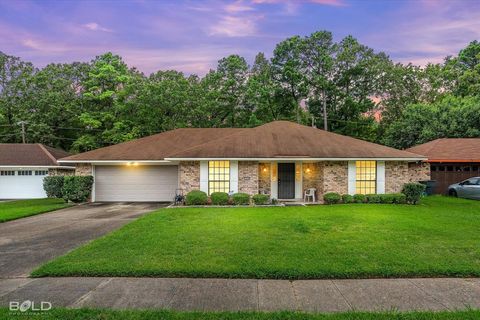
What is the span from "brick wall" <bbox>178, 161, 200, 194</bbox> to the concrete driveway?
2780 mm

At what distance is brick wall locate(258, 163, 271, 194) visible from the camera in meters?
15.3

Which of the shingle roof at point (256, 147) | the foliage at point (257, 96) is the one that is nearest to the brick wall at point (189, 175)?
the shingle roof at point (256, 147)

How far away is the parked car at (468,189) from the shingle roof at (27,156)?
25889mm

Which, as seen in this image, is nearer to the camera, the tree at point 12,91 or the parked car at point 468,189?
the parked car at point 468,189

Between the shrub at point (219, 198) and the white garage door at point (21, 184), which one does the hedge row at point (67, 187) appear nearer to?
the white garage door at point (21, 184)

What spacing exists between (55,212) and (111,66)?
65.2 ft

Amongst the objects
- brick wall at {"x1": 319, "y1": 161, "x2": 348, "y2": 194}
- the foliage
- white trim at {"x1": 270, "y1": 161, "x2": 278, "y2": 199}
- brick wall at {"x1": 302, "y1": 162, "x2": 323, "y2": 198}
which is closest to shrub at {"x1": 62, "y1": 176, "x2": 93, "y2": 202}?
white trim at {"x1": 270, "y1": 161, "x2": 278, "y2": 199}

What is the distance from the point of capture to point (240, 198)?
13.7 m

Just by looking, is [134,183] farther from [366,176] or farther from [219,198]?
[366,176]

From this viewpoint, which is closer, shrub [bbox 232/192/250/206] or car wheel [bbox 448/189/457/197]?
shrub [bbox 232/192/250/206]

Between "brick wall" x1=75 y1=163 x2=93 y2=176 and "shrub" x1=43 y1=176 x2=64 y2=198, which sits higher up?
"brick wall" x1=75 y1=163 x2=93 y2=176

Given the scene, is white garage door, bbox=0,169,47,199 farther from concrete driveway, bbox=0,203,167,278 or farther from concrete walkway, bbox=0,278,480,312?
concrete walkway, bbox=0,278,480,312

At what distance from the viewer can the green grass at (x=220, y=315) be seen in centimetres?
355

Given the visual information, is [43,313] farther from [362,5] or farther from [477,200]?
[477,200]
